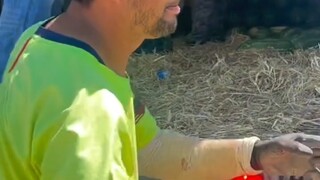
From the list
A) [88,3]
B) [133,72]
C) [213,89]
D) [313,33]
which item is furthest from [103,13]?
[313,33]

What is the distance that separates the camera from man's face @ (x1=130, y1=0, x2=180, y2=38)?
1767 millimetres

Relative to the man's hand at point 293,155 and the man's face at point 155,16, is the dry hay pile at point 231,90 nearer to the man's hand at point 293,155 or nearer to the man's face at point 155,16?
the man's hand at point 293,155

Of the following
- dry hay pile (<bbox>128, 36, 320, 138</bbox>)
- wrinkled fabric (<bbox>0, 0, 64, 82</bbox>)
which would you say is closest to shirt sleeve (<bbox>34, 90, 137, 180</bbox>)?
wrinkled fabric (<bbox>0, 0, 64, 82</bbox>)

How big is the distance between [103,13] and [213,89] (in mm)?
2640

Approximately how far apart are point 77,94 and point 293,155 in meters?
0.69

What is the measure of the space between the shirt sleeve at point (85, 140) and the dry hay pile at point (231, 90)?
2099 millimetres

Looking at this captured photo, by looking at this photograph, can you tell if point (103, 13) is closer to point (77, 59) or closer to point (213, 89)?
point (77, 59)

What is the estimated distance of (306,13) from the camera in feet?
17.3

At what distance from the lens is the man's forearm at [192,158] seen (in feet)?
7.24

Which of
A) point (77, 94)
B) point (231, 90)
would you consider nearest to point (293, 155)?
point (77, 94)

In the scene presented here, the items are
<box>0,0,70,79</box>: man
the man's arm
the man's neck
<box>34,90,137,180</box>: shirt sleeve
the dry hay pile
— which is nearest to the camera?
<box>34,90,137,180</box>: shirt sleeve

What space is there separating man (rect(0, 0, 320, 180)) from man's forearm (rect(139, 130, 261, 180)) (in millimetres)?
469

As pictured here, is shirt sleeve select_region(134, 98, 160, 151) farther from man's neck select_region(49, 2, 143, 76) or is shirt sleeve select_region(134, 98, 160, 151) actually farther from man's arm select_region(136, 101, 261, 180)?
man's neck select_region(49, 2, 143, 76)

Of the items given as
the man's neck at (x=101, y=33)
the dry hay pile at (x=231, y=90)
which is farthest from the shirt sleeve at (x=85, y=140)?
the dry hay pile at (x=231, y=90)
